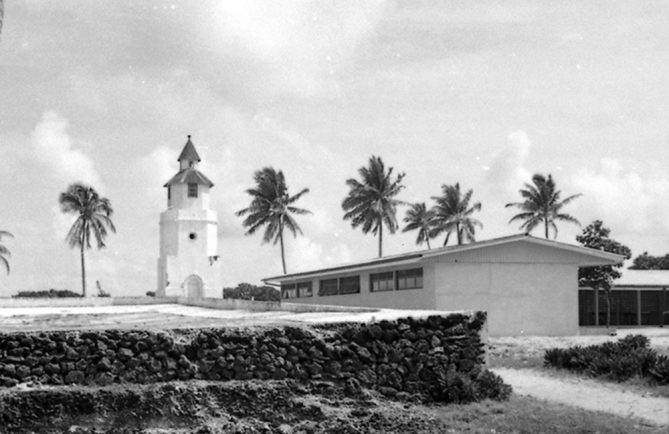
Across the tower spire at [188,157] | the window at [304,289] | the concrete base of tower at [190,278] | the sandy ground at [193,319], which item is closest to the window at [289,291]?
the window at [304,289]

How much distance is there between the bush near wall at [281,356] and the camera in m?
14.0

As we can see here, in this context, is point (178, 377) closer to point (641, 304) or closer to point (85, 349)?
point (85, 349)

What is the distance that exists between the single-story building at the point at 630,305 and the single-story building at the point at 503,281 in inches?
552

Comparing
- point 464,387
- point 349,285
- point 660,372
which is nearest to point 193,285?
point 349,285

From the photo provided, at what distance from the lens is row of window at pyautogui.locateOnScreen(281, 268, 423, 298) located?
33787 millimetres

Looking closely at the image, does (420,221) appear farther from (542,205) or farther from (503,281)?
(503,281)

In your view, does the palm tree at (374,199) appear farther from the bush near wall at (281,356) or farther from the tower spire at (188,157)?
the bush near wall at (281,356)

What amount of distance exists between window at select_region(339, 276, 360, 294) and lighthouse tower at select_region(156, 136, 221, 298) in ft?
52.0

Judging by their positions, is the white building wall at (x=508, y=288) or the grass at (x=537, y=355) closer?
the grass at (x=537, y=355)

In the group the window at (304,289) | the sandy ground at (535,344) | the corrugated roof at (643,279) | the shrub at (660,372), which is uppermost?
the corrugated roof at (643,279)

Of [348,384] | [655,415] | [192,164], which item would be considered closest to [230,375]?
[348,384]

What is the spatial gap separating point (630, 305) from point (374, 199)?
1887cm

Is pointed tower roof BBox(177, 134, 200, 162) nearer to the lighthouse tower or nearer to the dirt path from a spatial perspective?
the lighthouse tower

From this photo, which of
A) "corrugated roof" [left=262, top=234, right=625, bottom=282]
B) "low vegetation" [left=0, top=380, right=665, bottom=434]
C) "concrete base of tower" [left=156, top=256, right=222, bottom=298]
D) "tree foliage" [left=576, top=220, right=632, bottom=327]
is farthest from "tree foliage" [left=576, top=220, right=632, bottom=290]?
"low vegetation" [left=0, top=380, right=665, bottom=434]
